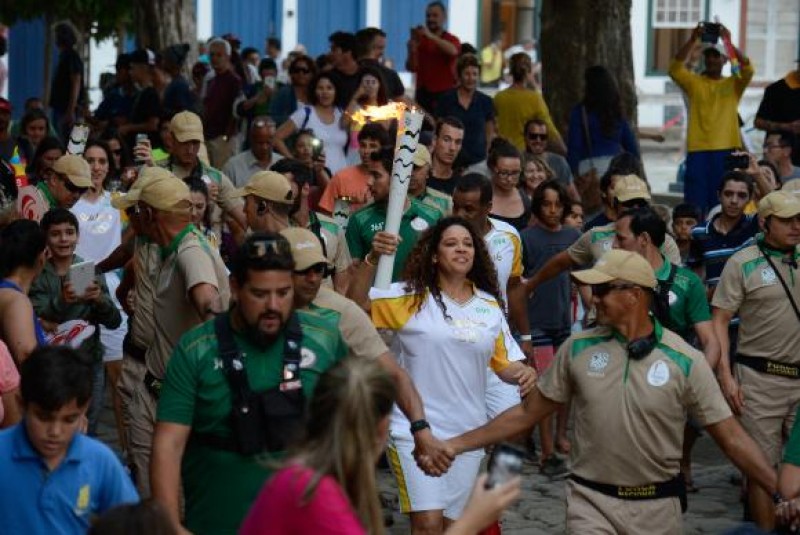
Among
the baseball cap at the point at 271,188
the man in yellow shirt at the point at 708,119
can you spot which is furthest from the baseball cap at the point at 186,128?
the man in yellow shirt at the point at 708,119

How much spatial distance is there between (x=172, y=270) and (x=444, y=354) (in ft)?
4.42

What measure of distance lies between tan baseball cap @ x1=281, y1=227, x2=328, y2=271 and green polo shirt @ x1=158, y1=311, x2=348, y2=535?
35.8 inches

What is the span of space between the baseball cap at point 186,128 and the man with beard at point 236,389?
5.56 meters

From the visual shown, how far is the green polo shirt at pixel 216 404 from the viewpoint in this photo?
6723 millimetres

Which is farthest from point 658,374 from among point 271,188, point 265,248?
point 271,188

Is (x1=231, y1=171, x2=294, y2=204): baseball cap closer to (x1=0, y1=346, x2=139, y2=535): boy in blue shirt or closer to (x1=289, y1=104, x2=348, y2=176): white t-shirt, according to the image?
(x1=0, y1=346, x2=139, y2=535): boy in blue shirt

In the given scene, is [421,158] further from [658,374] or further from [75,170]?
[658,374]

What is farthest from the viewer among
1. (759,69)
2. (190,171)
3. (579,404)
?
(759,69)

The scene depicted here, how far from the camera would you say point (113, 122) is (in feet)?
63.5

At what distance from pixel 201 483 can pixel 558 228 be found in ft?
19.9

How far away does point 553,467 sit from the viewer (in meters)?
12.0

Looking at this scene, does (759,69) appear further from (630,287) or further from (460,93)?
(630,287)

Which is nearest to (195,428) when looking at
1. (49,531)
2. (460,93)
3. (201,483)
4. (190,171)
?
(201,483)

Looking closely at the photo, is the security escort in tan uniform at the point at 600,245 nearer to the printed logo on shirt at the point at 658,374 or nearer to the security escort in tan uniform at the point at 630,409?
the security escort in tan uniform at the point at 630,409
